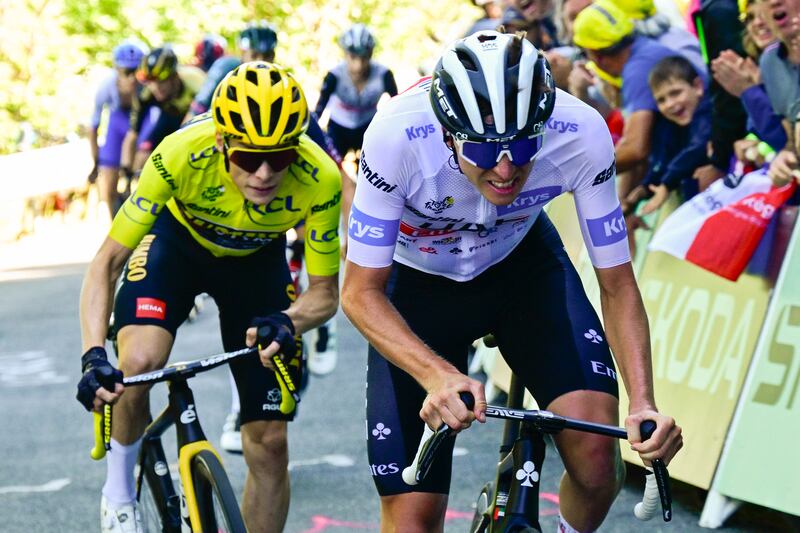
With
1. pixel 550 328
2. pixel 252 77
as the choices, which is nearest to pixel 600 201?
pixel 550 328

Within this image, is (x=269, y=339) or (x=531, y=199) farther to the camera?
(x=269, y=339)

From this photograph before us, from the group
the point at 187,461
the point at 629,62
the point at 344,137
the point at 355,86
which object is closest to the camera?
the point at 187,461

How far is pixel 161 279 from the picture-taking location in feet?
17.5

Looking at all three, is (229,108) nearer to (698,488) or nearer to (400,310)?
(400,310)

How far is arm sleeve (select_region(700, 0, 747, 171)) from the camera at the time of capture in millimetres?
6883

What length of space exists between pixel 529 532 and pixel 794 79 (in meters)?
3.16

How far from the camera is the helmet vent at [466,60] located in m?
3.55

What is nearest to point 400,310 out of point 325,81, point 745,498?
point 745,498

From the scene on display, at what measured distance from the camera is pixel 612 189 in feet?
13.0

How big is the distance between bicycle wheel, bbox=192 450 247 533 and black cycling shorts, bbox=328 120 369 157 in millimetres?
8100

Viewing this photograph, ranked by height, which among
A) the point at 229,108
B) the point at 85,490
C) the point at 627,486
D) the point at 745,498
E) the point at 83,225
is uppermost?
the point at 229,108

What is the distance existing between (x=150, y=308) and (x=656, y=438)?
2.48 metres

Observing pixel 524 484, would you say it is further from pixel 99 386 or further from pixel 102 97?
pixel 102 97

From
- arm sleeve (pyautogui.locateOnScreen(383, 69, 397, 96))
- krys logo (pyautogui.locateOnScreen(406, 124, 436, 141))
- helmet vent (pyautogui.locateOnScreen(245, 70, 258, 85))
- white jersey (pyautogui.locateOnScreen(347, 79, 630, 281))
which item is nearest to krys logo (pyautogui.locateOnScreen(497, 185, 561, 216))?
white jersey (pyautogui.locateOnScreen(347, 79, 630, 281))
